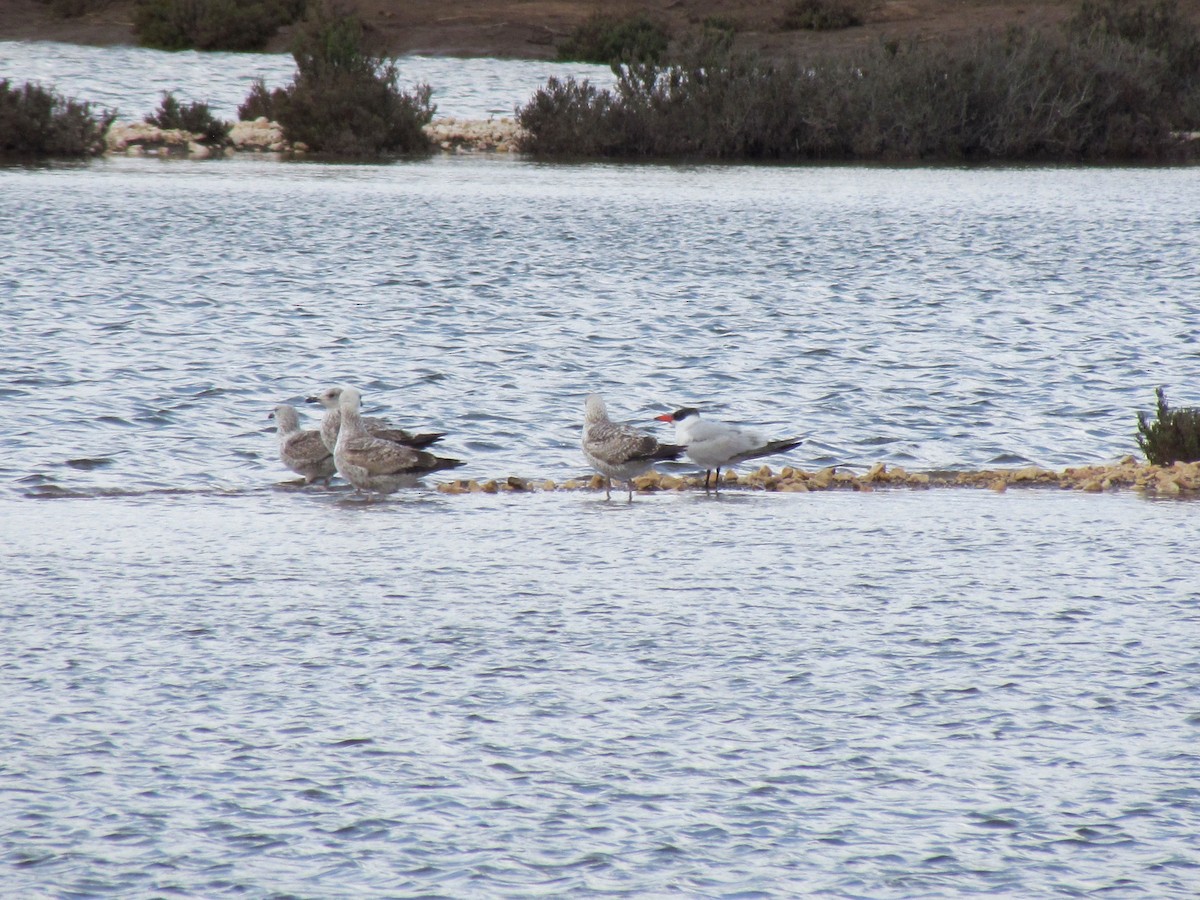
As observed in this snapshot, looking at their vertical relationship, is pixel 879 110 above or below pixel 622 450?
above

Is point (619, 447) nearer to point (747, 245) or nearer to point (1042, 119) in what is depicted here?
point (747, 245)

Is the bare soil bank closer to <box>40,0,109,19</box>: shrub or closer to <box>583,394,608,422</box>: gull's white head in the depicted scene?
<box>40,0,109,19</box>: shrub

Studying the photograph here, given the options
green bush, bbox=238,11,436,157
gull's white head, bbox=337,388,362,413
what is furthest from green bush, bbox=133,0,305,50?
gull's white head, bbox=337,388,362,413

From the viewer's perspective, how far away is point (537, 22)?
7806 centimetres

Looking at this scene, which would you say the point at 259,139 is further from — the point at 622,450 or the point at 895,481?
the point at 622,450

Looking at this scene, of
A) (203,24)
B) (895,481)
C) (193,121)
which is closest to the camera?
(895,481)

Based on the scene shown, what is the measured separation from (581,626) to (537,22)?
72893 mm

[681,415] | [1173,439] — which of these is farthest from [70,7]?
[1173,439]

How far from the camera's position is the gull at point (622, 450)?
12422mm

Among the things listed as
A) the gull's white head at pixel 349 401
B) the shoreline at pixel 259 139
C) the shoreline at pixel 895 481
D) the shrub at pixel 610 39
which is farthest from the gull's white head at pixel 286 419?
the shrub at pixel 610 39

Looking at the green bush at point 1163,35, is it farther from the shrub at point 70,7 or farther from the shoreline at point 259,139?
the shrub at point 70,7

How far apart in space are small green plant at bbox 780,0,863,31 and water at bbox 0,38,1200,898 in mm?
56766

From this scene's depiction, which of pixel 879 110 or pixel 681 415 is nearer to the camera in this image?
pixel 681 415

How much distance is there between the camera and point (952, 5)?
78.7 m
